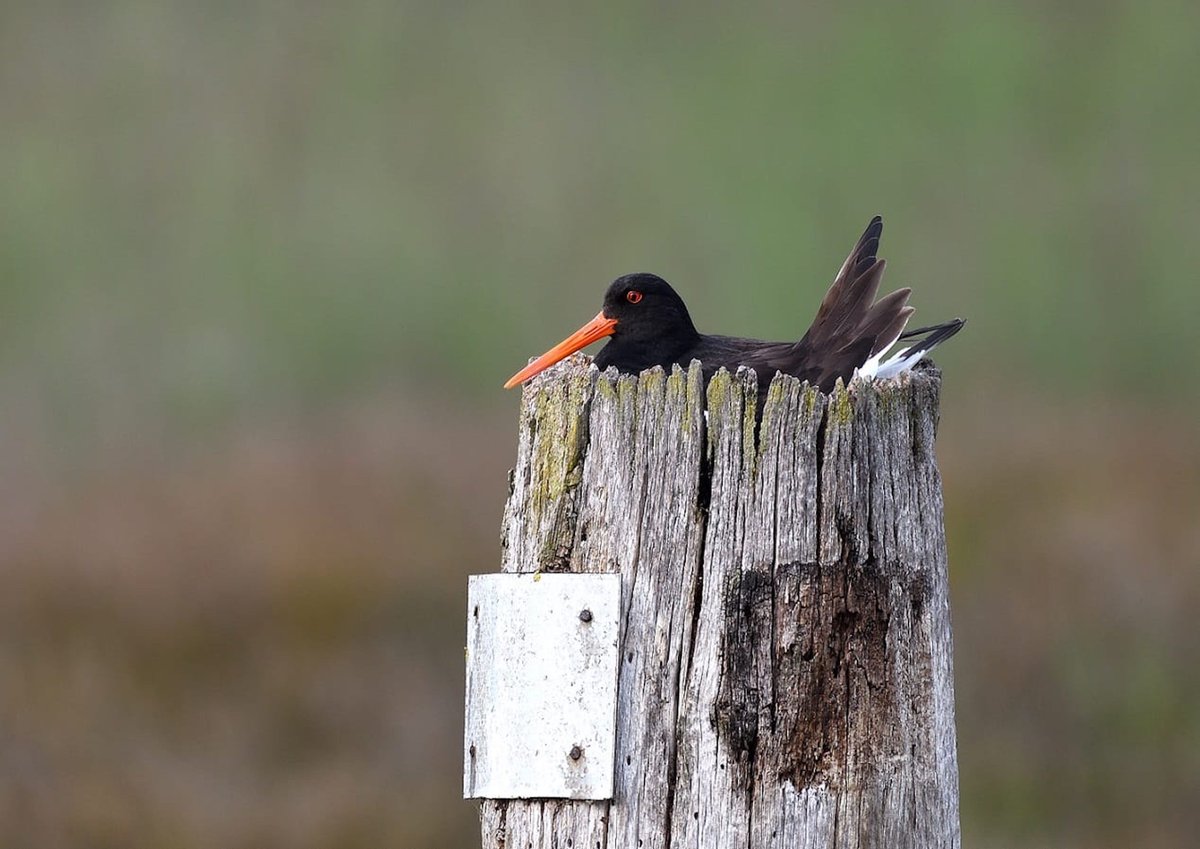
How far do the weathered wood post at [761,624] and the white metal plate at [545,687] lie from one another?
0.04 meters

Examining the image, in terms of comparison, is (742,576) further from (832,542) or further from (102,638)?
(102,638)

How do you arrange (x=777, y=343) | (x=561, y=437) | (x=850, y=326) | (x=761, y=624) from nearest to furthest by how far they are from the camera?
1. (x=761, y=624)
2. (x=561, y=437)
3. (x=850, y=326)
4. (x=777, y=343)

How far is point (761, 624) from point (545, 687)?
0.45m

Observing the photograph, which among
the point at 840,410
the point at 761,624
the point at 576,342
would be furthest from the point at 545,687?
the point at 576,342

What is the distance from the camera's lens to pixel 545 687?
3.45 m

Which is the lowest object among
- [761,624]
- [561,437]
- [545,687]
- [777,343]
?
[545,687]

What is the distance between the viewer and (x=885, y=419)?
3.50 m

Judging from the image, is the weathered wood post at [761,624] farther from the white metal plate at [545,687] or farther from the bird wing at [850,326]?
the bird wing at [850,326]

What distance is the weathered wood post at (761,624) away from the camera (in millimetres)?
3381

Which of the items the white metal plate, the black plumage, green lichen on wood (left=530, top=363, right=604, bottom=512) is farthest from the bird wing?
the white metal plate

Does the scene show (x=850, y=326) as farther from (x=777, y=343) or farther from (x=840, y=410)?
(x=840, y=410)

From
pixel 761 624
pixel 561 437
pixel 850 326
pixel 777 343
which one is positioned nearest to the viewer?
pixel 761 624

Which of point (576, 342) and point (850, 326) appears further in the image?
point (576, 342)

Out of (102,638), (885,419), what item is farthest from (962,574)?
(885,419)
